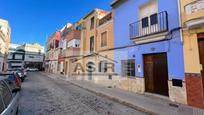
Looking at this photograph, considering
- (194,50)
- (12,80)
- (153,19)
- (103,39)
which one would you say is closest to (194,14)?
(194,50)

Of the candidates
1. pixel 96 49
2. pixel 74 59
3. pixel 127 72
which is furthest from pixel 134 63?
pixel 74 59

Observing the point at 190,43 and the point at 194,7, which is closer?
the point at 194,7

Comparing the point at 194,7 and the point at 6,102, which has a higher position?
the point at 194,7

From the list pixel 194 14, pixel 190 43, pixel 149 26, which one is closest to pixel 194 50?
pixel 190 43

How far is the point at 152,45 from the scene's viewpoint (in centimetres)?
793

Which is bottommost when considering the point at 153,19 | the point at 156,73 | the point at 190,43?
the point at 156,73

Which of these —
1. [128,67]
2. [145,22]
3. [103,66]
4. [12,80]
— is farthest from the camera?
[103,66]

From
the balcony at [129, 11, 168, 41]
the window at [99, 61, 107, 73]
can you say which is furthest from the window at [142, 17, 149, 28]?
the window at [99, 61, 107, 73]

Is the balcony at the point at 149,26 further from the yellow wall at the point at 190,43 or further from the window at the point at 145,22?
the yellow wall at the point at 190,43

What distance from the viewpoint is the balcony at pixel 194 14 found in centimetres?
539

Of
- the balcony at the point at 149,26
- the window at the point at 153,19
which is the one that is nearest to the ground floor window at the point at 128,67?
the balcony at the point at 149,26

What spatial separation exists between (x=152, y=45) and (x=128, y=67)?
9.15ft

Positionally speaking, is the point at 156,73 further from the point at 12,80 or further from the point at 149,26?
the point at 12,80

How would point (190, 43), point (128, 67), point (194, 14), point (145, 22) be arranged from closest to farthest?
Result: point (194, 14), point (190, 43), point (145, 22), point (128, 67)
